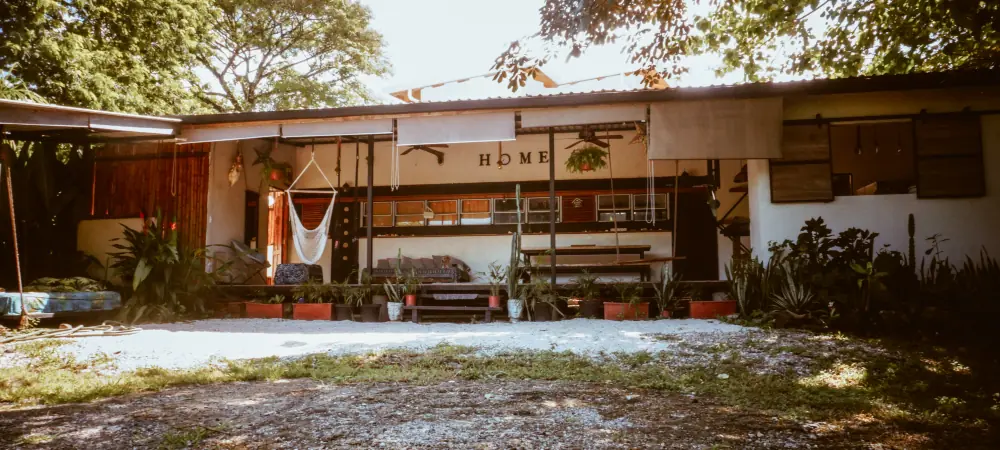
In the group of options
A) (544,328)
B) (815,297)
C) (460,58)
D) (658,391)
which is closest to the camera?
(658,391)

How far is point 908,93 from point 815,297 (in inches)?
128

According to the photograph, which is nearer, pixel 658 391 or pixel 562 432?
pixel 562 432

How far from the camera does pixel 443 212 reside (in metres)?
11.9

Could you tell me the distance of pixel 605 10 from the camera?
18.3ft

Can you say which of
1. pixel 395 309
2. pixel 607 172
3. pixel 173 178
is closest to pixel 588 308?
pixel 395 309

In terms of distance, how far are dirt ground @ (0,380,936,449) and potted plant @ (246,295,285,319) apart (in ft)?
15.9

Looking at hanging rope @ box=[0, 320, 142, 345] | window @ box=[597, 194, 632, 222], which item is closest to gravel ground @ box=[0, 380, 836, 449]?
hanging rope @ box=[0, 320, 142, 345]

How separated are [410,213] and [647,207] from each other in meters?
4.45

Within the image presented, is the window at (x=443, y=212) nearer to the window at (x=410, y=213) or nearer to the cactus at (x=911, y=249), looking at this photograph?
the window at (x=410, y=213)

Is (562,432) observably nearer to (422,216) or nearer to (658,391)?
(658,391)

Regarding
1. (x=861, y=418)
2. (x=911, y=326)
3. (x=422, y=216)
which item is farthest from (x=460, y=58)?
(x=861, y=418)

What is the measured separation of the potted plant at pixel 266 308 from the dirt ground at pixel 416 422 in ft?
15.9

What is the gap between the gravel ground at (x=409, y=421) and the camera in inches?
116

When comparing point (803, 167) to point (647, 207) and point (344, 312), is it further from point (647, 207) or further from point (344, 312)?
point (344, 312)
